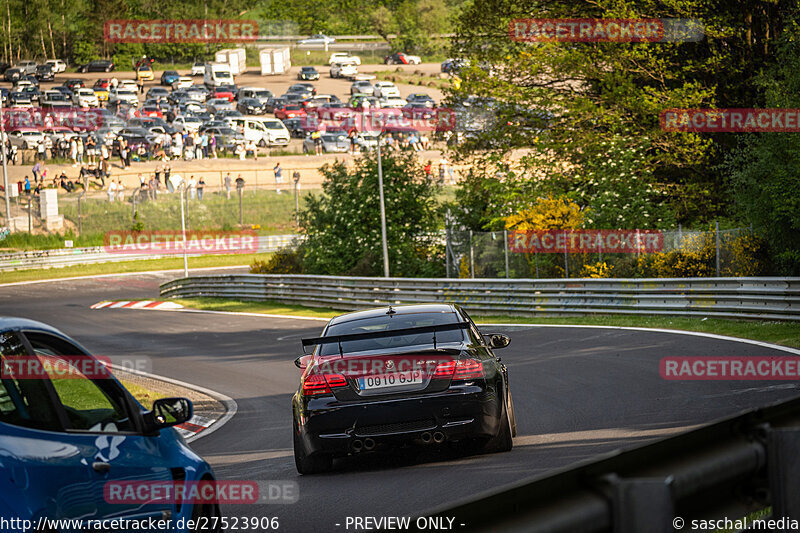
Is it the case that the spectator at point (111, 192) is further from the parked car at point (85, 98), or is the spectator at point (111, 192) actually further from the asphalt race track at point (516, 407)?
the asphalt race track at point (516, 407)

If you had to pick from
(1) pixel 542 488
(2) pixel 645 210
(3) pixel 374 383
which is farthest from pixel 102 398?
(2) pixel 645 210

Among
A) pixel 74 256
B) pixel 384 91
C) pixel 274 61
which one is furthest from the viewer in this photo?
pixel 274 61

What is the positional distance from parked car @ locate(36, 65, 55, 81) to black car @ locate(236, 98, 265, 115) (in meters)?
26.5

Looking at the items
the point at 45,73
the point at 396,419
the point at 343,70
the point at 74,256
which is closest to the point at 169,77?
the point at 45,73

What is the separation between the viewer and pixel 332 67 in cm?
10188

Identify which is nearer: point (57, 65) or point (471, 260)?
point (471, 260)

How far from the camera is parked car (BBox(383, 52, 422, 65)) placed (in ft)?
368

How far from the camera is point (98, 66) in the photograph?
349 feet

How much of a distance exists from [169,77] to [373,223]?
65.6 metres

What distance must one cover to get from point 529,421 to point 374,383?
2959mm

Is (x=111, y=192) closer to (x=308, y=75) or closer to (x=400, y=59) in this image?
(x=308, y=75)

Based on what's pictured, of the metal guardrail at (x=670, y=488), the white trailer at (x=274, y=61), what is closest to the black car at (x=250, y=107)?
the white trailer at (x=274, y=61)

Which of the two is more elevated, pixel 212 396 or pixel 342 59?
pixel 342 59

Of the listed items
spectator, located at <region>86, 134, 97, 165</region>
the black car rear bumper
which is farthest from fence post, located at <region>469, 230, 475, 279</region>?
spectator, located at <region>86, 134, 97, 165</region>
